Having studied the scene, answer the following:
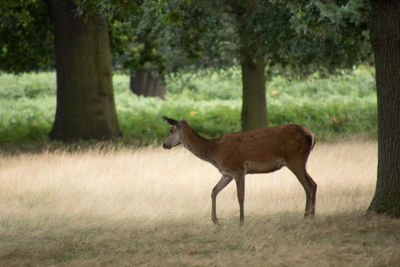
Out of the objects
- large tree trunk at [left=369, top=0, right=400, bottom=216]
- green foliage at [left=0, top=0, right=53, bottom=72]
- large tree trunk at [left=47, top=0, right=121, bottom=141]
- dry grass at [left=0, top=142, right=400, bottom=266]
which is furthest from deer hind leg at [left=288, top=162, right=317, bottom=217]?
green foliage at [left=0, top=0, right=53, bottom=72]

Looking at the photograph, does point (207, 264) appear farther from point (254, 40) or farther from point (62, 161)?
point (254, 40)

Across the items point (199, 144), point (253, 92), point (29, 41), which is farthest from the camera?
point (29, 41)

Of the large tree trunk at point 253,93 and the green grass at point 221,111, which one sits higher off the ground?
the large tree trunk at point 253,93

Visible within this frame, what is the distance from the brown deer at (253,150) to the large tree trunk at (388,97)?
936mm

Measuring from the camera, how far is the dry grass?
7875 millimetres

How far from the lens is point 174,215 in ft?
34.1

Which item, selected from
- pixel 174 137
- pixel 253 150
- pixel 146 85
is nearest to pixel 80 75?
pixel 174 137

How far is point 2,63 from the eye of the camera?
73.0 feet

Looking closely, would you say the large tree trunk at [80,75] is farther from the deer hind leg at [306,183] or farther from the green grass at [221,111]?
the deer hind leg at [306,183]

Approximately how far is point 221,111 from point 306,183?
17208 mm

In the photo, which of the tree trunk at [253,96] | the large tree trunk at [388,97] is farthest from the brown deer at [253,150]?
the tree trunk at [253,96]

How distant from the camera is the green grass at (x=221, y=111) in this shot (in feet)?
76.6

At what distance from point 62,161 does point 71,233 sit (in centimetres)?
562

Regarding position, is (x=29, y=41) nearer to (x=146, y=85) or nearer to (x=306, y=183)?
(x=146, y=85)
